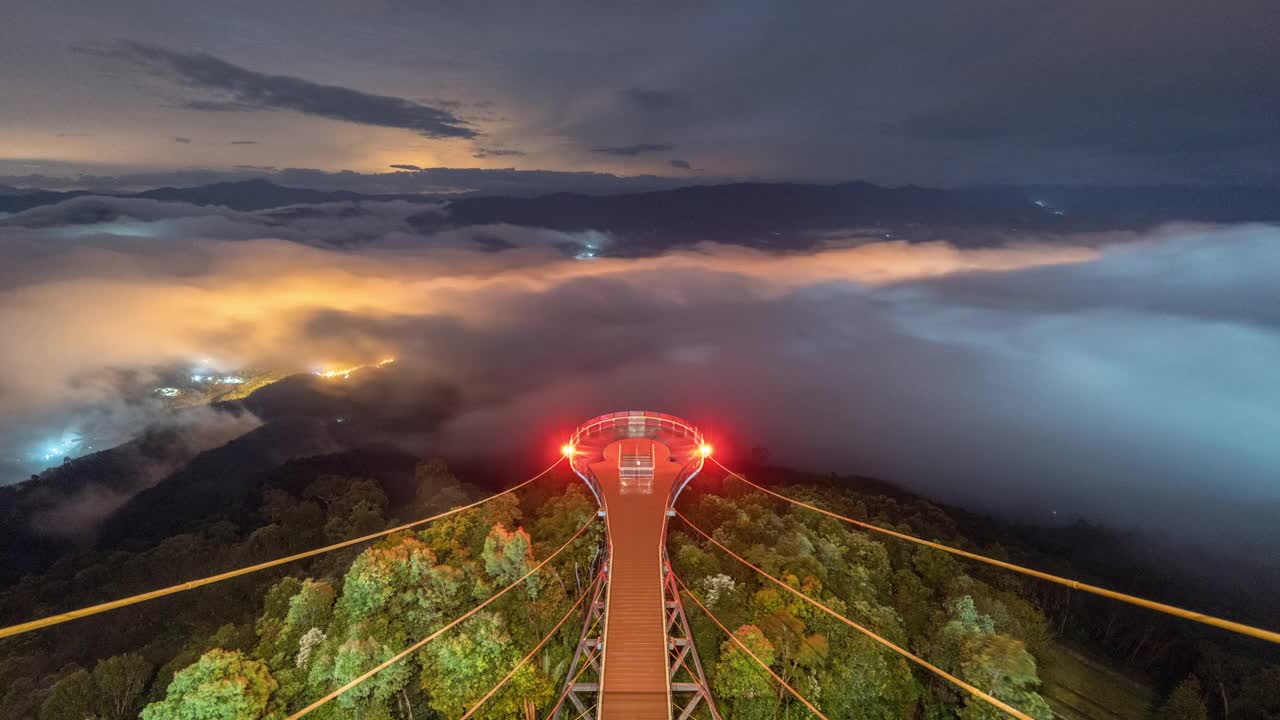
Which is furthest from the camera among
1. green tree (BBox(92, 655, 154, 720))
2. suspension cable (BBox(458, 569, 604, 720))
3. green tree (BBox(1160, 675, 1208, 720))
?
green tree (BBox(1160, 675, 1208, 720))

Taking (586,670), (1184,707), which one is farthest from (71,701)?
(1184,707)

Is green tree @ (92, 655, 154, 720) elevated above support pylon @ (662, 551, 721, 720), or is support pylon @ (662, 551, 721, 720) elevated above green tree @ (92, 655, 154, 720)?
support pylon @ (662, 551, 721, 720)

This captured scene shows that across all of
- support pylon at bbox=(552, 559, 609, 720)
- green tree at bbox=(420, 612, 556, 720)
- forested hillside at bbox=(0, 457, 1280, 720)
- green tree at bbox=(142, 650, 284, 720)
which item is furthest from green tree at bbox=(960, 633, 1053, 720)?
green tree at bbox=(142, 650, 284, 720)

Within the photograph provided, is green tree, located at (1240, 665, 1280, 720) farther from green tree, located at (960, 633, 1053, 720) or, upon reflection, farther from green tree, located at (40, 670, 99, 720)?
green tree, located at (40, 670, 99, 720)

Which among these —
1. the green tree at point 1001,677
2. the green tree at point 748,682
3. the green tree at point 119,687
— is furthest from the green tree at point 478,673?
the green tree at point 119,687

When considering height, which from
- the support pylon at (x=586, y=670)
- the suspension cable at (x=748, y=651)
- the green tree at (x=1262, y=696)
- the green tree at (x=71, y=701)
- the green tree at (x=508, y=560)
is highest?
the green tree at (x=508, y=560)

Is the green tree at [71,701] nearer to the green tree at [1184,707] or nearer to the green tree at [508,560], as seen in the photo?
the green tree at [508,560]

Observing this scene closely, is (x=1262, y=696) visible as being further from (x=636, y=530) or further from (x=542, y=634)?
(x=542, y=634)
